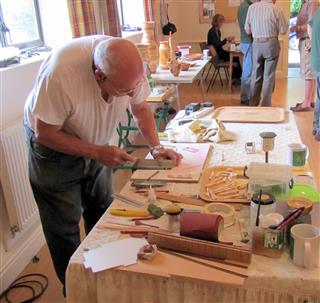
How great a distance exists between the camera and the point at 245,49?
545cm

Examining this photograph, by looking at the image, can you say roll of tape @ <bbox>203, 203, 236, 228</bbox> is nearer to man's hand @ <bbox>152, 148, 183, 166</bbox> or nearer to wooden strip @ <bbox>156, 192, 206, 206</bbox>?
wooden strip @ <bbox>156, 192, 206, 206</bbox>

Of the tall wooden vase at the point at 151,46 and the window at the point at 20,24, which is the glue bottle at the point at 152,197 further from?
the tall wooden vase at the point at 151,46

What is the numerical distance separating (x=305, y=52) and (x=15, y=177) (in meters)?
4.04

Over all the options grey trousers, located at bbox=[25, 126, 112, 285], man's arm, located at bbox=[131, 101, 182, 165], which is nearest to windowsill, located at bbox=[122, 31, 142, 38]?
man's arm, located at bbox=[131, 101, 182, 165]

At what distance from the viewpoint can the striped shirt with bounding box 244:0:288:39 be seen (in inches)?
183

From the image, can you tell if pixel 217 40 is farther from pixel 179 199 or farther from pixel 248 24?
pixel 179 199

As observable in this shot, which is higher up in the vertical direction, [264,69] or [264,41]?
[264,41]

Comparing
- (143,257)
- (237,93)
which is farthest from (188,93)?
(143,257)

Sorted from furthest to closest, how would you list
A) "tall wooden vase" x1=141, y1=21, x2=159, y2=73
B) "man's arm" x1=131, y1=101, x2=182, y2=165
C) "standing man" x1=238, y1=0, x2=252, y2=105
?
"standing man" x1=238, y1=0, x2=252, y2=105, "tall wooden vase" x1=141, y1=21, x2=159, y2=73, "man's arm" x1=131, y1=101, x2=182, y2=165

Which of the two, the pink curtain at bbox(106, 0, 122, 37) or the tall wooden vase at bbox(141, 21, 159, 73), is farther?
the tall wooden vase at bbox(141, 21, 159, 73)

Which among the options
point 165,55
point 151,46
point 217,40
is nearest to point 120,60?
point 151,46

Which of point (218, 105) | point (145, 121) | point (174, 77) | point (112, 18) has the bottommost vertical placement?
point (218, 105)

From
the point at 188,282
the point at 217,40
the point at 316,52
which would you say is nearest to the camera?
the point at 188,282

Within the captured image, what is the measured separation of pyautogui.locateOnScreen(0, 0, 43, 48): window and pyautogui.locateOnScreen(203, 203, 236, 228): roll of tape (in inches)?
76.0
